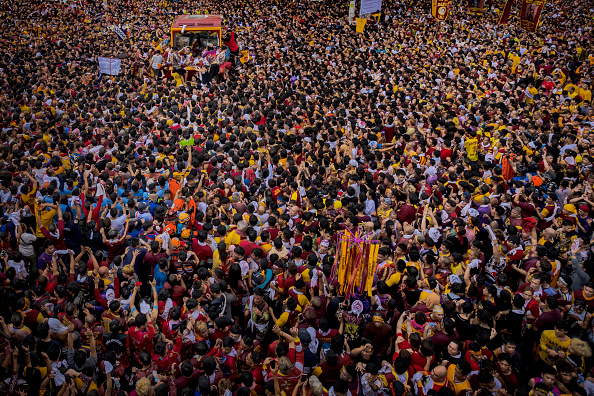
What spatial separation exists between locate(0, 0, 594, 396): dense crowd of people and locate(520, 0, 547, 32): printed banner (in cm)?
281

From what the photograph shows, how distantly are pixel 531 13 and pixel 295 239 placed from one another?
14.5m

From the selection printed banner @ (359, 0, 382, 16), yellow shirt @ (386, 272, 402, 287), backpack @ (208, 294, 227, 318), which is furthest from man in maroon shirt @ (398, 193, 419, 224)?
printed banner @ (359, 0, 382, 16)

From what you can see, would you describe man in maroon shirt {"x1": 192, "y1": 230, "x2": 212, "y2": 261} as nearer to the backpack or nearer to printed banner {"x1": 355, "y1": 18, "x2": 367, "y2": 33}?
the backpack

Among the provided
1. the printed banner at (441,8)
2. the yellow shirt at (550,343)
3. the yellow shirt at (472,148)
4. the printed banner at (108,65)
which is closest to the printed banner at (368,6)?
the printed banner at (441,8)

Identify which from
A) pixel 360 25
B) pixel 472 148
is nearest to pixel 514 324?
pixel 472 148

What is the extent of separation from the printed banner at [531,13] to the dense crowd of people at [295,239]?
2805 mm

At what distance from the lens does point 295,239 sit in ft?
20.4

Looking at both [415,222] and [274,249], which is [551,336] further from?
[274,249]

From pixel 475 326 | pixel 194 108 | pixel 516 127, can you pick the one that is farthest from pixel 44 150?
pixel 516 127

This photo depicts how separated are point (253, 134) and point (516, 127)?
589cm

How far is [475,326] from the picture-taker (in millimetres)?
4660

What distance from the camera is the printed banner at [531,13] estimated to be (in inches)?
597

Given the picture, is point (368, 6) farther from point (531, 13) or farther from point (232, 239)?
point (232, 239)

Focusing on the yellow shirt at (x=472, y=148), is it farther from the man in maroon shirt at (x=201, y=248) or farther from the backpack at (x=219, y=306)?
the backpack at (x=219, y=306)
